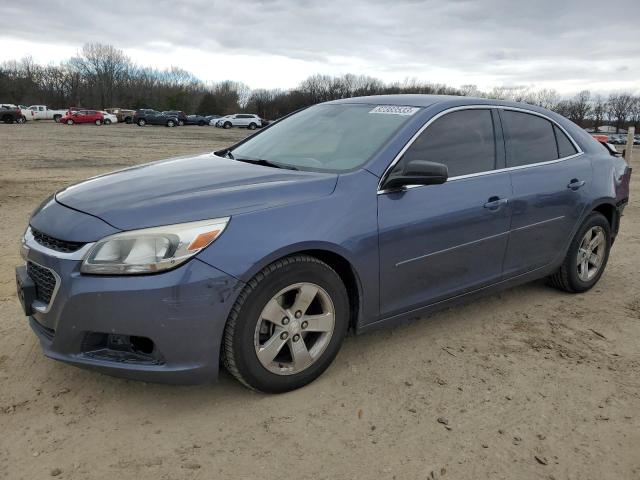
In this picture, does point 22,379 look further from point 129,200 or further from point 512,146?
point 512,146

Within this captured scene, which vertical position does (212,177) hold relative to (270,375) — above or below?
above

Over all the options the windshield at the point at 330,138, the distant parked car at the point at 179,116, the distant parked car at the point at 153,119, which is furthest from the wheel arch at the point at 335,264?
the distant parked car at the point at 179,116

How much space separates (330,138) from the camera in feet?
12.1

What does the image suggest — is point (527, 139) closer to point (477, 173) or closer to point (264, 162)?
point (477, 173)

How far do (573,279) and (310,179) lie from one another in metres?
2.79

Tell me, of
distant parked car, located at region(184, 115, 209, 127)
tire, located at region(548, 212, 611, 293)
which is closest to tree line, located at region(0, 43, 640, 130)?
distant parked car, located at region(184, 115, 209, 127)

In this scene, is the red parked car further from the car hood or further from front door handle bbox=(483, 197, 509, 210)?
front door handle bbox=(483, 197, 509, 210)

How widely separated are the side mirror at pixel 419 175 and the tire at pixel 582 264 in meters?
1.97

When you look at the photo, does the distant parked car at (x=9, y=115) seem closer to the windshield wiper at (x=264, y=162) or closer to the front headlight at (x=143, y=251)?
the windshield wiper at (x=264, y=162)

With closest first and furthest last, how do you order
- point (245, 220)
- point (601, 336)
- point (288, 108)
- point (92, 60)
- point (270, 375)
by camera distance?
1. point (245, 220)
2. point (270, 375)
3. point (601, 336)
4. point (288, 108)
5. point (92, 60)

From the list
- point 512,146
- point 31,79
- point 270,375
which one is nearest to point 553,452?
point 270,375

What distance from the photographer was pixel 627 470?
247 centimetres

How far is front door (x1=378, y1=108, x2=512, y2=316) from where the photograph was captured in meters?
3.21

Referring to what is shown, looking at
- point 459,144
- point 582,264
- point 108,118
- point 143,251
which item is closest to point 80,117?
point 108,118
